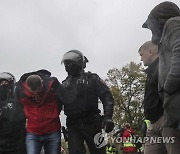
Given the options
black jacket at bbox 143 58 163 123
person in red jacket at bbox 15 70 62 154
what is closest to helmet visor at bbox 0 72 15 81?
person in red jacket at bbox 15 70 62 154

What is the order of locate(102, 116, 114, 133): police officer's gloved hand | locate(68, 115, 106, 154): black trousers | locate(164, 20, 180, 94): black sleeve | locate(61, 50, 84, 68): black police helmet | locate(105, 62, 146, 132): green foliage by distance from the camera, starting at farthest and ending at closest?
locate(105, 62, 146, 132): green foliage
locate(61, 50, 84, 68): black police helmet
locate(68, 115, 106, 154): black trousers
locate(102, 116, 114, 133): police officer's gloved hand
locate(164, 20, 180, 94): black sleeve

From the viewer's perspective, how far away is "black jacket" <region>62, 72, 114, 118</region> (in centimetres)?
554

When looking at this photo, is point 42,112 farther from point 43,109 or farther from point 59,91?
point 59,91

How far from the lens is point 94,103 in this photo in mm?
5660

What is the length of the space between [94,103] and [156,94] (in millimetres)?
1553

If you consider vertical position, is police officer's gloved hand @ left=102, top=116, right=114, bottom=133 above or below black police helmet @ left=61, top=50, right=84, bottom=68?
below

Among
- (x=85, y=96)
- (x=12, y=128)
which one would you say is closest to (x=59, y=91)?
(x=85, y=96)

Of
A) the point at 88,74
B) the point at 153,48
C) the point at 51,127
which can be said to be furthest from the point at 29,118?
the point at 153,48

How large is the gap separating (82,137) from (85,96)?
57 centimetres

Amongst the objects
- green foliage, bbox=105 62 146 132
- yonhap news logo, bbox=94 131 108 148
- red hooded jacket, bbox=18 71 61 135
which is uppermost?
green foliage, bbox=105 62 146 132

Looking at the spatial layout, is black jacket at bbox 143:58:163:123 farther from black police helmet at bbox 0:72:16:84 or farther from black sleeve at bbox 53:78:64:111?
black police helmet at bbox 0:72:16:84

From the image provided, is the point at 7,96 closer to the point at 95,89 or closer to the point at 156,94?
the point at 95,89

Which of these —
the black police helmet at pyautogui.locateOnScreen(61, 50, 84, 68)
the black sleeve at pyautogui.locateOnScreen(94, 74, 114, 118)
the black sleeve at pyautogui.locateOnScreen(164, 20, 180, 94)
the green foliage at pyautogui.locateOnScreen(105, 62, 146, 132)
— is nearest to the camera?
the black sleeve at pyautogui.locateOnScreen(164, 20, 180, 94)

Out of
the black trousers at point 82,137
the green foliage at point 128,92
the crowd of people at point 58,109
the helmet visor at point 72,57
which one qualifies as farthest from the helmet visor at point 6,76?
the green foliage at point 128,92
